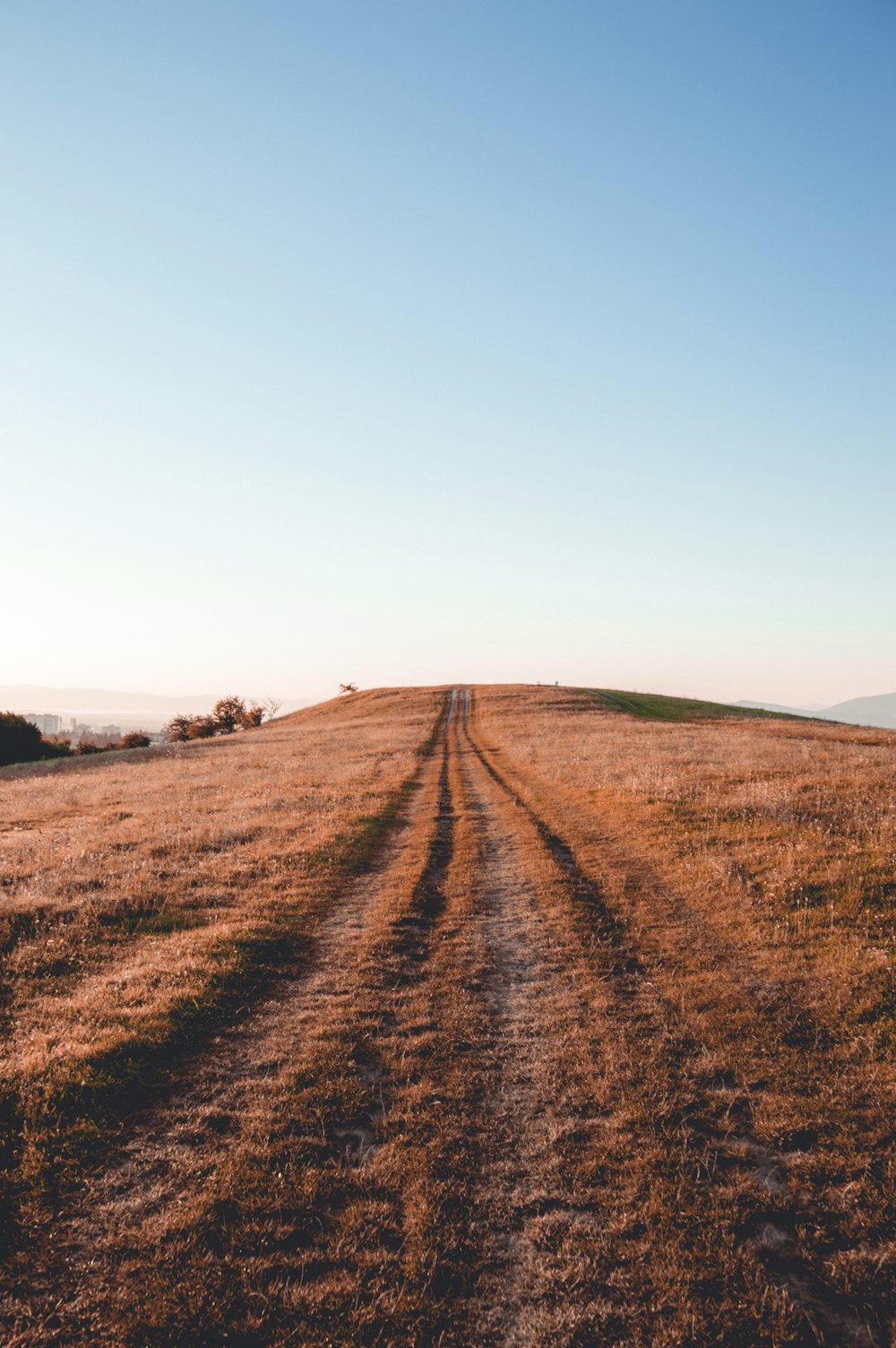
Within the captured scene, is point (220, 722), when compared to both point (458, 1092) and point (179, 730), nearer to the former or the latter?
point (179, 730)

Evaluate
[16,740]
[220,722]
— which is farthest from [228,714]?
[16,740]

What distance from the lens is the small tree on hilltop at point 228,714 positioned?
343 feet

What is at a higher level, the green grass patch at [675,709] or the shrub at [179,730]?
the green grass patch at [675,709]

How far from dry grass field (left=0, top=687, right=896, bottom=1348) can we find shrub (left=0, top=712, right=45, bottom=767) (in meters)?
59.2

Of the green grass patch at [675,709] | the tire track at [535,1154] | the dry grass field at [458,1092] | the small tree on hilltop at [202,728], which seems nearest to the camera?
the tire track at [535,1154]

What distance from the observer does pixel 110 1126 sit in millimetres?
6789

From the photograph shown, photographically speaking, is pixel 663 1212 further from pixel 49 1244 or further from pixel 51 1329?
pixel 49 1244

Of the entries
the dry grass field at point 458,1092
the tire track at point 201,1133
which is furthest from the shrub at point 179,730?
the tire track at point 201,1133

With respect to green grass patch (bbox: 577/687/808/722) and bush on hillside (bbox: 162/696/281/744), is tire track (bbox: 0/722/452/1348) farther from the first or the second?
bush on hillside (bbox: 162/696/281/744)

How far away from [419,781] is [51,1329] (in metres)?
26.2

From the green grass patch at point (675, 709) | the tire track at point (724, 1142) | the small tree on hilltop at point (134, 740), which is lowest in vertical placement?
the small tree on hilltop at point (134, 740)

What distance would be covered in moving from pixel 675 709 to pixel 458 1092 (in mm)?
79074

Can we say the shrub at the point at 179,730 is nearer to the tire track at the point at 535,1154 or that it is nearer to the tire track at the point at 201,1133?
the tire track at the point at 201,1133

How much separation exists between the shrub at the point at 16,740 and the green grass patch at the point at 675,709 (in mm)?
63808
